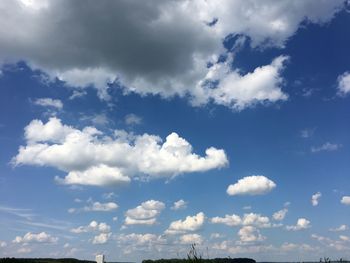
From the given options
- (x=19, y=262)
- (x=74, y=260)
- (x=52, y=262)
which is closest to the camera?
(x=19, y=262)

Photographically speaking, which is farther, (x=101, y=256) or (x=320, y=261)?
(x=320, y=261)

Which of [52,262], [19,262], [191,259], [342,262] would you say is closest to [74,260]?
[52,262]

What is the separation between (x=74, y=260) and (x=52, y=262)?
21679 millimetres

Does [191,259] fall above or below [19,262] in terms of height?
below

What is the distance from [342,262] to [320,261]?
373cm

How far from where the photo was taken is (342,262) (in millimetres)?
57750

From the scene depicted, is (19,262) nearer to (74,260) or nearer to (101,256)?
(74,260)

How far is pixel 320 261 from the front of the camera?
5484cm

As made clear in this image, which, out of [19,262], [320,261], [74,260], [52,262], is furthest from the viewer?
[74,260]

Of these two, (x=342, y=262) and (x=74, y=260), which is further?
(x=74, y=260)

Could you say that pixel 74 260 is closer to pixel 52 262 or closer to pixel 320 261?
pixel 52 262

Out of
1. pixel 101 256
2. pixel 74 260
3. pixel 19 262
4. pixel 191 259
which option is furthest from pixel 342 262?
pixel 74 260

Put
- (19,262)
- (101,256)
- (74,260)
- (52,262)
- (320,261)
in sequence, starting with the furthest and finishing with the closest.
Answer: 1. (74,260)
2. (52,262)
3. (19,262)
4. (320,261)
5. (101,256)

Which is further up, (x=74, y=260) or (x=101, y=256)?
(x=74, y=260)
